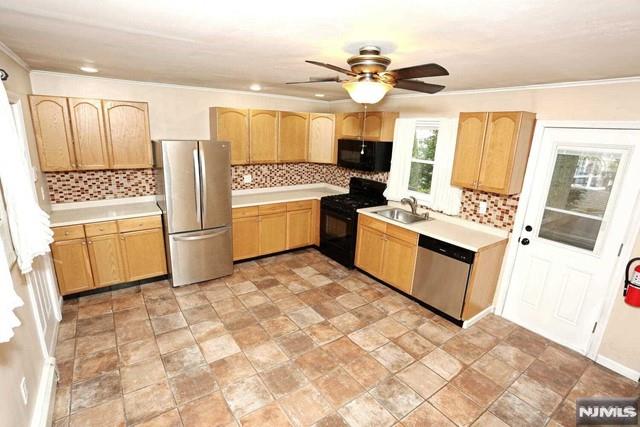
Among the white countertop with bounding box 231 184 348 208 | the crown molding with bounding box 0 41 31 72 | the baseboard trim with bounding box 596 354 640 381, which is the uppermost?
the crown molding with bounding box 0 41 31 72

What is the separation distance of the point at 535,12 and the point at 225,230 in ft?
11.6

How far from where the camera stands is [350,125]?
4496 millimetres

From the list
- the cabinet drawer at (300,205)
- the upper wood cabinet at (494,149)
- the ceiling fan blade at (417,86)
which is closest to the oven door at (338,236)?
the cabinet drawer at (300,205)

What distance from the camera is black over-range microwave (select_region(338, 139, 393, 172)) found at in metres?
4.17

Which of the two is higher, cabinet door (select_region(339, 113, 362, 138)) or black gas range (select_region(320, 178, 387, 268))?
cabinet door (select_region(339, 113, 362, 138))

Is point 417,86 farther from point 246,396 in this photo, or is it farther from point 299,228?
point 299,228

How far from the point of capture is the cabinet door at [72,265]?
10.4ft

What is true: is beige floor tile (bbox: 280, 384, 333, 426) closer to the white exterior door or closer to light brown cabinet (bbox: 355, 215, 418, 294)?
light brown cabinet (bbox: 355, 215, 418, 294)

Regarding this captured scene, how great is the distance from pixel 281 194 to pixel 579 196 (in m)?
3.67

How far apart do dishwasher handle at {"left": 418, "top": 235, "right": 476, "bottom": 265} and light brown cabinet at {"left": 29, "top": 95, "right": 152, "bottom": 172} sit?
10.9 feet

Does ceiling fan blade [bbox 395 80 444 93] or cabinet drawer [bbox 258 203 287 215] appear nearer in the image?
ceiling fan blade [bbox 395 80 444 93]

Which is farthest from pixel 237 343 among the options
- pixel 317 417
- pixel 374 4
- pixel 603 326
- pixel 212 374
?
pixel 603 326

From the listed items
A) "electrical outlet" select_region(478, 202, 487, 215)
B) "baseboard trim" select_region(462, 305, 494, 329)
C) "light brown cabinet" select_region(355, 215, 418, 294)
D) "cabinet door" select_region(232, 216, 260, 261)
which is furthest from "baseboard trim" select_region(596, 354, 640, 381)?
"cabinet door" select_region(232, 216, 260, 261)

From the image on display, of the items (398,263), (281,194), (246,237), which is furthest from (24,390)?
(281,194)
